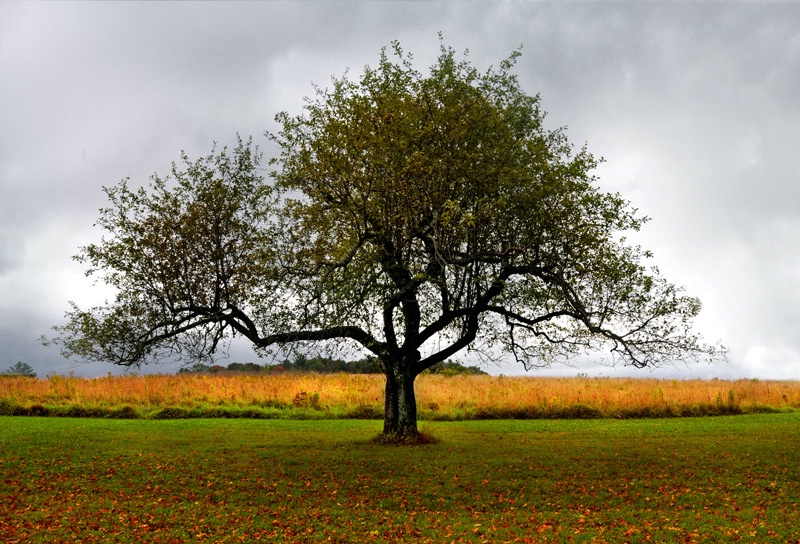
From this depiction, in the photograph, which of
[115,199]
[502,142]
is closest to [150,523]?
[115,199]

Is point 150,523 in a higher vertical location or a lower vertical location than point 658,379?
lower

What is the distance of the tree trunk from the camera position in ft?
80.4

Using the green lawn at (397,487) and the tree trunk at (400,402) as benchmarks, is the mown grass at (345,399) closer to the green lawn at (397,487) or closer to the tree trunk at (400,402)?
the green lawn at (397,487)

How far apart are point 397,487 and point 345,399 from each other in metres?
20.8

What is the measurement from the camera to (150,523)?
1567cm

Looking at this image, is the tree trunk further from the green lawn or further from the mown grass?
the mown grass

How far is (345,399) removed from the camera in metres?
38.8

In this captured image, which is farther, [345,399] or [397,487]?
[345,399]

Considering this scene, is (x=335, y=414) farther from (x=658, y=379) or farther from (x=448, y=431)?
(x=658, y=379)

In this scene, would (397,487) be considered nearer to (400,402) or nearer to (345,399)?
(400,402)

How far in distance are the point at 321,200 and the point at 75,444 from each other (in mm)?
13391

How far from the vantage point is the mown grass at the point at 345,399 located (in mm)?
37188

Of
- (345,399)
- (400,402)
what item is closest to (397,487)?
(400,402)

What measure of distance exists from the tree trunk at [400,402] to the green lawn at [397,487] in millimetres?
1202
